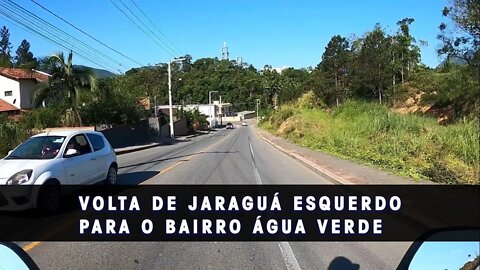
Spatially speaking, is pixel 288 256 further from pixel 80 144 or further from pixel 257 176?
pixel 257 176

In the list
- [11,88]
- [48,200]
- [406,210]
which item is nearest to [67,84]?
[11,88]

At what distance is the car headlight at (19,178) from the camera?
8.68 m

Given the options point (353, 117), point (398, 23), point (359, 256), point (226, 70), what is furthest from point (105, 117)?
point (226, 70)

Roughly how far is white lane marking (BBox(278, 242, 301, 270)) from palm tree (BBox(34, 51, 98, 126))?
A: 3112 cm

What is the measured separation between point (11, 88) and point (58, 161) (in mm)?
44302

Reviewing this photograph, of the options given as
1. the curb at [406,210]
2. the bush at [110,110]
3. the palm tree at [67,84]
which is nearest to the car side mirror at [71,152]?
the curb at [406,210]

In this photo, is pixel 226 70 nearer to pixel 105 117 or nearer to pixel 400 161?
pixel 105 117

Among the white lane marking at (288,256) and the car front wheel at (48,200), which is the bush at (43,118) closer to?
the car front wheel at (48,200)

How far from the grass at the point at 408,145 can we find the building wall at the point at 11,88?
3278cm

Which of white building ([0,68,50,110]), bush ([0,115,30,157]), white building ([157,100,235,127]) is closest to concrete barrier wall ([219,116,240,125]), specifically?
white building ([157,100,235,127])

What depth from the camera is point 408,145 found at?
16.9 meters

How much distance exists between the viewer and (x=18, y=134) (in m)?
25.1

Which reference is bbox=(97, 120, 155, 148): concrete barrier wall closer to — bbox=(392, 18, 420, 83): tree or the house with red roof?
the house with red roof

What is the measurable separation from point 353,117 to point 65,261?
25456mm
